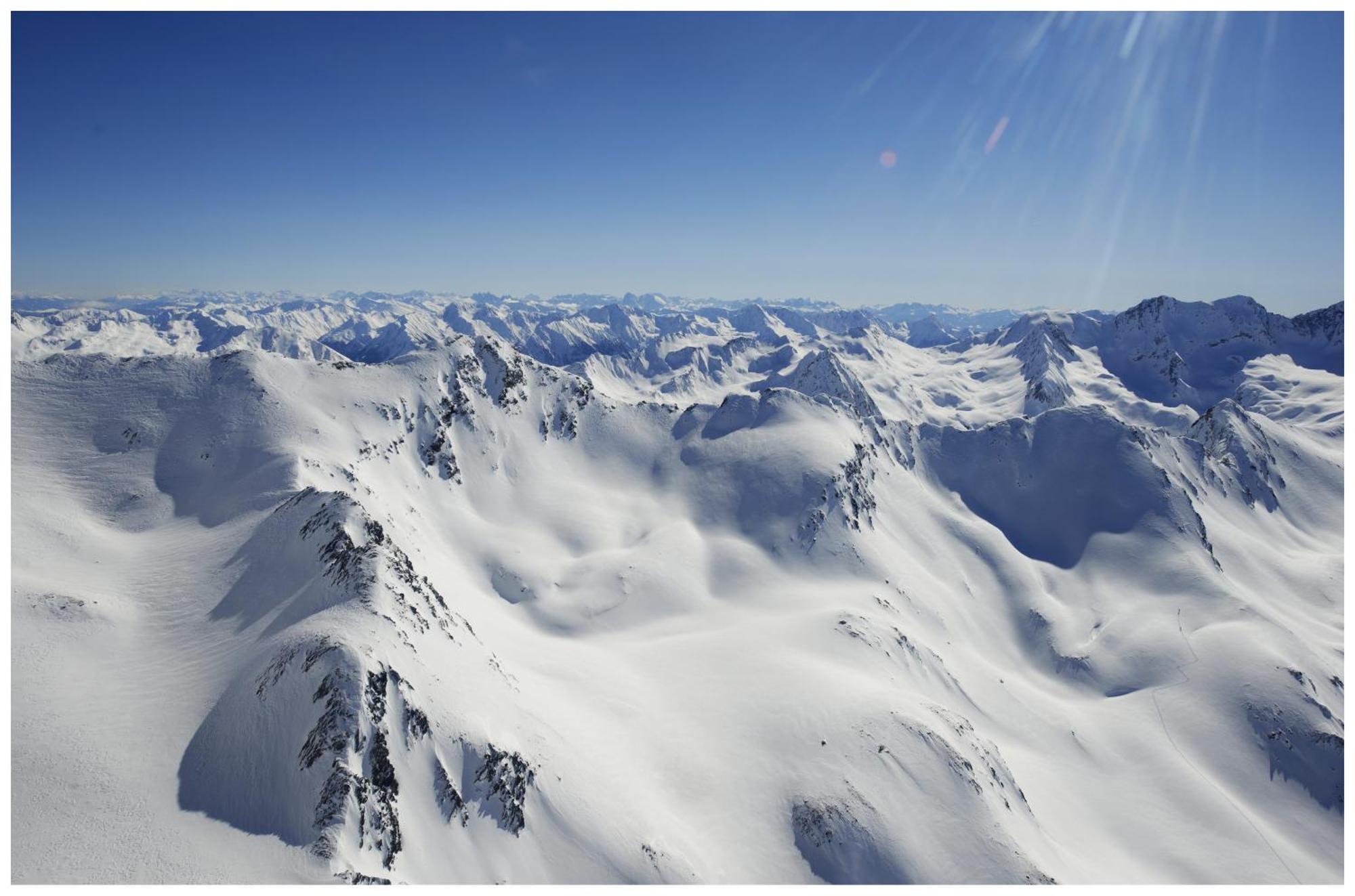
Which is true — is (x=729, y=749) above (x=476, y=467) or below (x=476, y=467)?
below

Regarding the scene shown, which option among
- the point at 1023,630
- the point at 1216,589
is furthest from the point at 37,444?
the point at 1216,589

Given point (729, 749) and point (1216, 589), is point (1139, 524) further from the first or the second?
point (729, 749)

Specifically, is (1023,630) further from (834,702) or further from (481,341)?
(481,341)

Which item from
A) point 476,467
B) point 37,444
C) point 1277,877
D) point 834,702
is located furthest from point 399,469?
point 1277,877

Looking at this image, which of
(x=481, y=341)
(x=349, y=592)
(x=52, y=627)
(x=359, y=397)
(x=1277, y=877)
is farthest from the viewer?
(x=481, y=341)

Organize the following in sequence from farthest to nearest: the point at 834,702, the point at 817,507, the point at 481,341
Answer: the point at 481,341 < the point at 817,507 < the point at 834,702

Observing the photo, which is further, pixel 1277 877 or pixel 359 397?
pixel 359 397

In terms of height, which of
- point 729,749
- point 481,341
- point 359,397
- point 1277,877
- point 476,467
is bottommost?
point 1277,877
